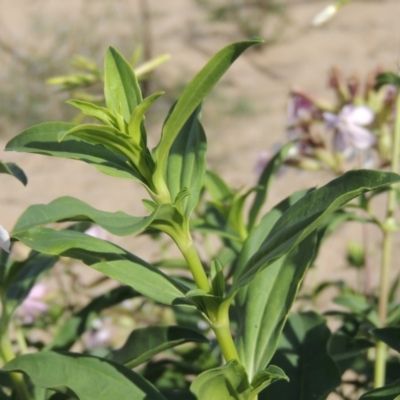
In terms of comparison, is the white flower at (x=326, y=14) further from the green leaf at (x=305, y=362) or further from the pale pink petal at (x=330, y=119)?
the green leaf at (x=305, y=362)

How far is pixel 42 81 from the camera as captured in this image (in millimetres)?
5328

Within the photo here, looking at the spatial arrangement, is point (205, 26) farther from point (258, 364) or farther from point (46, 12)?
point (258, 364)

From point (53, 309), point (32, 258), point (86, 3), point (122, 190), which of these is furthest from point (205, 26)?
point (32, 258)

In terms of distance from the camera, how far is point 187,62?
18.2ft

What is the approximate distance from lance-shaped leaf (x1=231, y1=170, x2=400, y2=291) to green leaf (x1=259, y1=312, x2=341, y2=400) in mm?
206

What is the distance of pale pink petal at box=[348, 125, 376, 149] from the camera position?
126 cm

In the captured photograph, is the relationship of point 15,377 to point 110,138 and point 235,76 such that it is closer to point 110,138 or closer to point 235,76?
point 110,138

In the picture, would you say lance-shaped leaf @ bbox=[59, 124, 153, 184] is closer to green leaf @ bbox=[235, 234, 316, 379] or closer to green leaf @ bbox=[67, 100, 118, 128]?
green leaf @ bbox=[67, 100, 118, 128]

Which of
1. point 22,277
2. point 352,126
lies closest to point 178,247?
point 22,277

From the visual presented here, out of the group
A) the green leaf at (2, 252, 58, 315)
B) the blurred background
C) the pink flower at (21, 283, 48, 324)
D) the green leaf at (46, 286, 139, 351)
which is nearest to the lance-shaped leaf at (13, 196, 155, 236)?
the green leaf at (2, 252, 58, 315)

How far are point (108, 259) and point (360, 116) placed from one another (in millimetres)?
760

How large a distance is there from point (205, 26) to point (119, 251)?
580 centimetres

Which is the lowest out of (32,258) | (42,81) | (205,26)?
(32,258)

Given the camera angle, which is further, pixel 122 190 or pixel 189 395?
pixel 122 190
